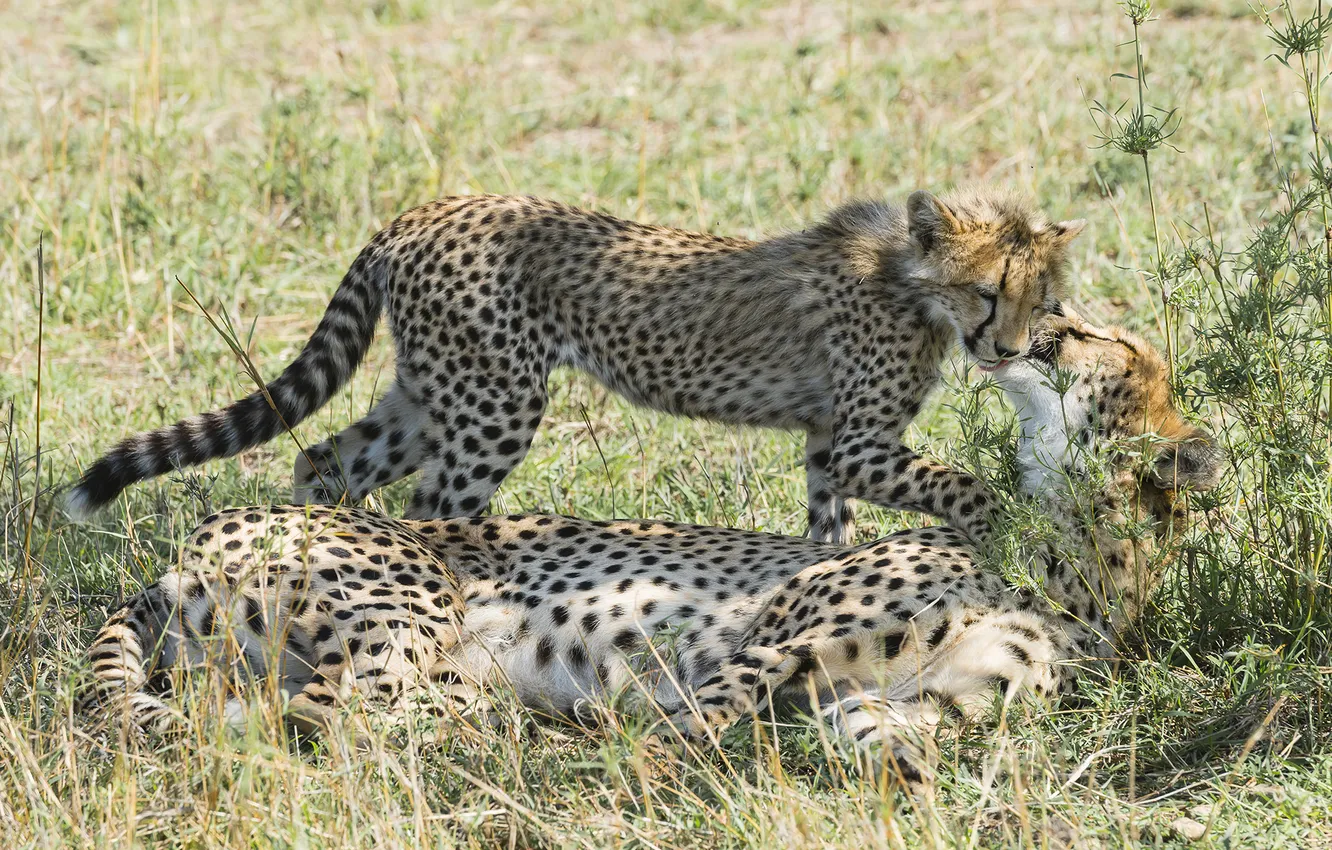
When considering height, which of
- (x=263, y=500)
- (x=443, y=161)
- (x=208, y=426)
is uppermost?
(x=443, y=161)

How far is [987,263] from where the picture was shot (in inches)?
167

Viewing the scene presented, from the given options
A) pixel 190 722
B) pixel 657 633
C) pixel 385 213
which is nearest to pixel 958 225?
pixel 657 633

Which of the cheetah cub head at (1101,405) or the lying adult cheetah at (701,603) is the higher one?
the cheetah cub head at (1101,405)

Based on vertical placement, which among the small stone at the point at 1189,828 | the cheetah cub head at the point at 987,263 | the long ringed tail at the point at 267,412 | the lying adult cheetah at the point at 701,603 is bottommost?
the small stone at the point at 1189,828

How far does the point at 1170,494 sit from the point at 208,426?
2.47 m

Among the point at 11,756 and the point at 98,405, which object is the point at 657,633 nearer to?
the point at 11,756

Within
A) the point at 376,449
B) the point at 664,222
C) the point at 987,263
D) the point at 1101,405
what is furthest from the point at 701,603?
the point at 664,222

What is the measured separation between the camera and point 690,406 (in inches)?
190

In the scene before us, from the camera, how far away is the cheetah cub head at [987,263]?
4.13m

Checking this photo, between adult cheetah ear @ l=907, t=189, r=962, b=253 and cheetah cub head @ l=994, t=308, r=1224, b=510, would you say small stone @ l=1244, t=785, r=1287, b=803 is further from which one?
adult cheetah ear @ l=907, t=189, r=962, b=253

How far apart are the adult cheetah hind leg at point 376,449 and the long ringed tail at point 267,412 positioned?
0.13 m

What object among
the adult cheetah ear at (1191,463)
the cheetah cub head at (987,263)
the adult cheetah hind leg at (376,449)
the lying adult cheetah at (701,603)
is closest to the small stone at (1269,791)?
the lying adult cheetah at (701,603)

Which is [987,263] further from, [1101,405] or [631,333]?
[631,333]

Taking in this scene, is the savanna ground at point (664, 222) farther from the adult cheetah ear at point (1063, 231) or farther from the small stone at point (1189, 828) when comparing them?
the adult cheetah ear at point (1063, 231)
